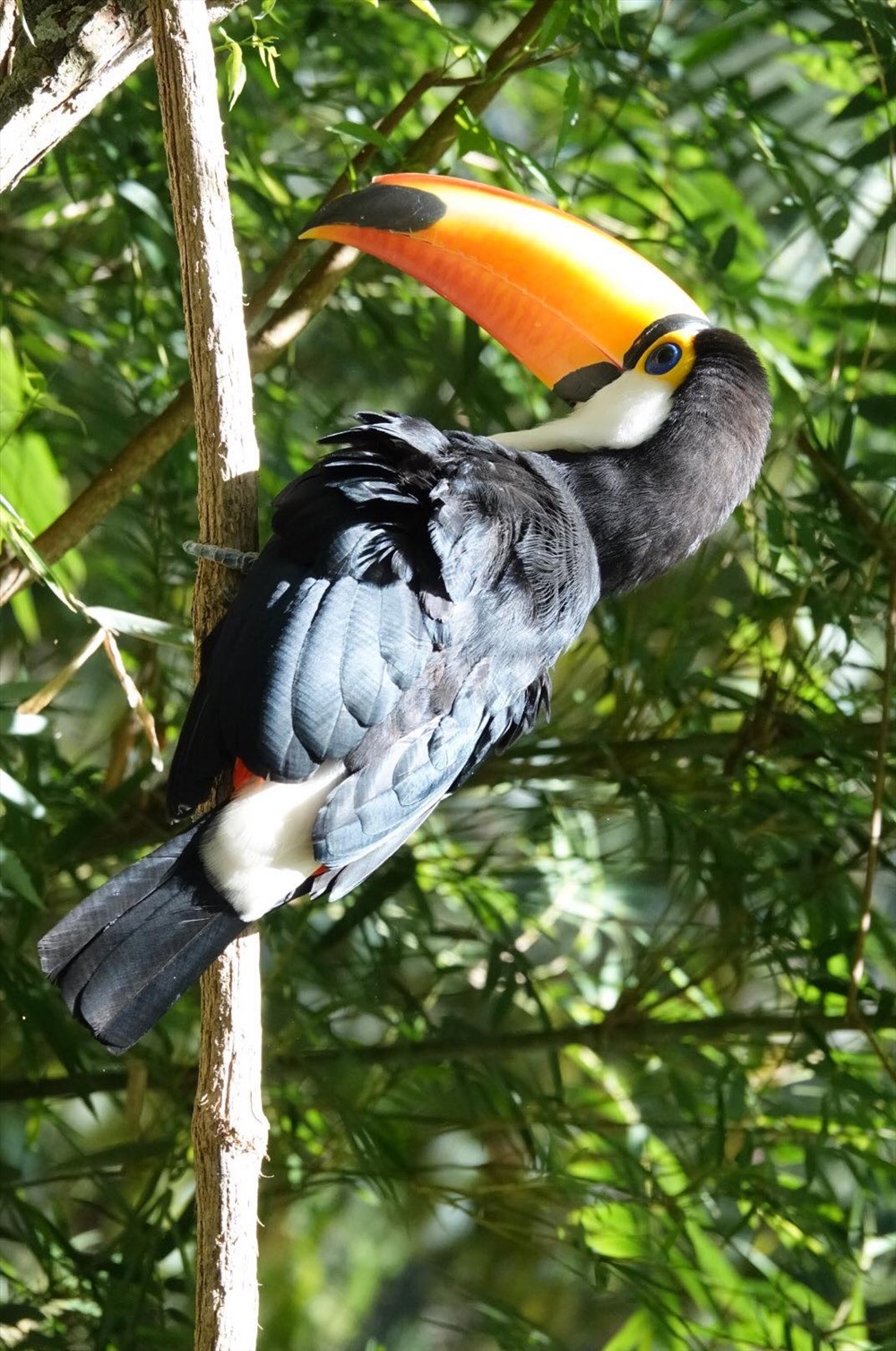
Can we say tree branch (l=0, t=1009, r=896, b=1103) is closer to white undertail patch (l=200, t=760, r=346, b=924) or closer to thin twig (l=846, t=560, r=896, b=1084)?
thin twig (l=846, t=560, r=896, b=1084)

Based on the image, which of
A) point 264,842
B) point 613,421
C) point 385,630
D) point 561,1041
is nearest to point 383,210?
point 613,421

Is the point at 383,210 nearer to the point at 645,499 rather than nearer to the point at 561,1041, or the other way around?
the point at 645,499

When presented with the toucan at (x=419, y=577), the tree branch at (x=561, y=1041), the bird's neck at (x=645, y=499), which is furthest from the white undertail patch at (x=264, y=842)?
the tree branch at (x=561, y=1041)

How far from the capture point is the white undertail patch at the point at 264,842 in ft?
4.09

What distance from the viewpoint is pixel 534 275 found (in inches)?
64.6

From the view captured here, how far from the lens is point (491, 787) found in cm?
221

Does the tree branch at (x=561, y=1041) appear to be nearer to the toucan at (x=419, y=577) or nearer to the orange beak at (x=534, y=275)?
the toucan at (x=419, y=577)

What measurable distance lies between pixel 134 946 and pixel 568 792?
1158 millimetres

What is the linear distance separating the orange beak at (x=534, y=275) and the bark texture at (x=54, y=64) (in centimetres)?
38

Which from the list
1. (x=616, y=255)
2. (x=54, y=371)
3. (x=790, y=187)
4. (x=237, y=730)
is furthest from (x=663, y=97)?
(x=237, y=730)

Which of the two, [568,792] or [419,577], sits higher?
[419,577]

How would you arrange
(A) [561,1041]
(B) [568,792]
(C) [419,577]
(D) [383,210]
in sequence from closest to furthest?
(C) [419,577] < (D) [383,210] < (A) [561,1041] < (B) [568,792]

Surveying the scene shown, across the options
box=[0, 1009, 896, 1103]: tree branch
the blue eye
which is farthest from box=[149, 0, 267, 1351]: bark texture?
box=[0, 1009, 896, 1103]: tree branch

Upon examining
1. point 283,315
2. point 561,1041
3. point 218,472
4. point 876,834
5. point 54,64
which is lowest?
point 561,1041
